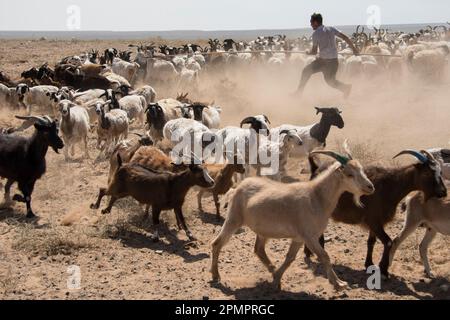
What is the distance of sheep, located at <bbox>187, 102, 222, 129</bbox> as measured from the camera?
12984mm

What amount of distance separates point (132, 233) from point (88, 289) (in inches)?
74.3

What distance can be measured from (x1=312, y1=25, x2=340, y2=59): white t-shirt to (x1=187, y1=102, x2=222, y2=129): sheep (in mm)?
2779

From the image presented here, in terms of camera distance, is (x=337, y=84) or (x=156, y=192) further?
(x=337, y=84)

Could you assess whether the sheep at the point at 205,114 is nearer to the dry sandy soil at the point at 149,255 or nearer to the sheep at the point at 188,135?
the sheep at the point at 188,135

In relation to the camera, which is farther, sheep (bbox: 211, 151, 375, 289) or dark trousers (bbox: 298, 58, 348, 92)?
dark trousers (bbox: 298, 58, 348, 92)

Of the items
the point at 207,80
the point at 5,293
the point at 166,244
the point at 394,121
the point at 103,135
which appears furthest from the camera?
the point at 207,80

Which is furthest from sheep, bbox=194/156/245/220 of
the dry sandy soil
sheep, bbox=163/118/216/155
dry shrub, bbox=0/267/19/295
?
dry shrub, bbox=0/267/19/295

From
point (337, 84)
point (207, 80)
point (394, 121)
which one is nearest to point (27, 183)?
point (337, 84)

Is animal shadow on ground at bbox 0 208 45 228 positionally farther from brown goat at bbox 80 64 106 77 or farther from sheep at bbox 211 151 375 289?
brown goat at bbox 80 64 106 77

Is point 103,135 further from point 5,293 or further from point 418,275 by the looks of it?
point 418,275

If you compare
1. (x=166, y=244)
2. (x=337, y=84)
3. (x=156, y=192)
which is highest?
(x=337, y=84)

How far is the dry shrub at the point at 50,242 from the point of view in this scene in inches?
291

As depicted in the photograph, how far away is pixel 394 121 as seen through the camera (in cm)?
1463

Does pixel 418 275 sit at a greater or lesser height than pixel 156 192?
lesser
